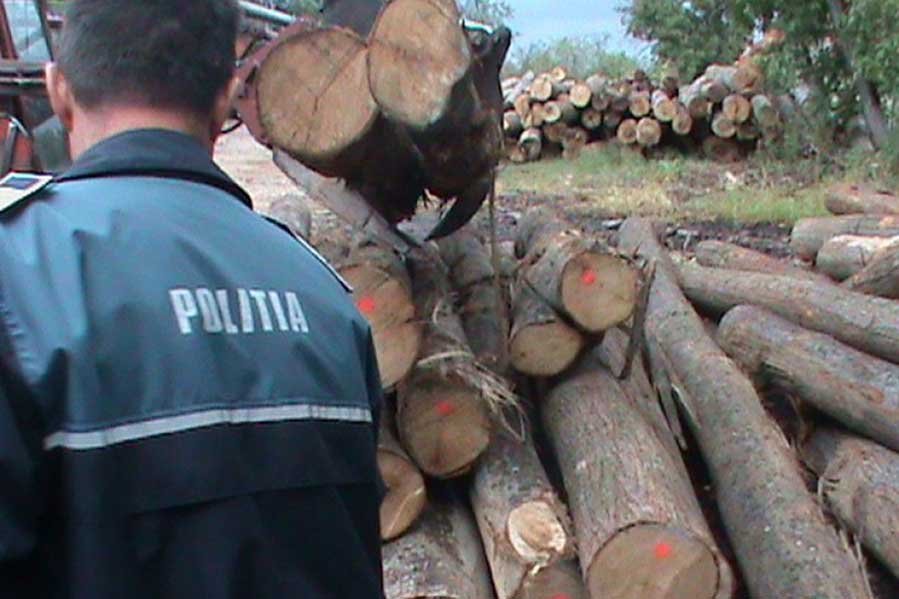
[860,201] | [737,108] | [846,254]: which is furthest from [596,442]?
[737,108]

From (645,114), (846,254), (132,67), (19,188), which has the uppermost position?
(132,67)

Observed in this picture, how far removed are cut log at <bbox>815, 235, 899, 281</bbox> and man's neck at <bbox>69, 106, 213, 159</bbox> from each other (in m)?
5.57

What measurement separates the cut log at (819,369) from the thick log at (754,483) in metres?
0.17

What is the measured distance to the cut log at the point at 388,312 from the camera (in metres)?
3.58

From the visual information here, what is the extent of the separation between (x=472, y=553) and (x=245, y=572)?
7.51 ft

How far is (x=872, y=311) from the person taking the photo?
16.6 ft

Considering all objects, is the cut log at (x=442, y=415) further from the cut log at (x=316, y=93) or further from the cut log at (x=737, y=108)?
the cut log at (x=737, y=108)

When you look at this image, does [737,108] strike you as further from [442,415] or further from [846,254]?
[442,415]

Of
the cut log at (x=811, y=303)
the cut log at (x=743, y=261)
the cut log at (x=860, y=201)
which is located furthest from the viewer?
the cut log at (x=860, y=201)

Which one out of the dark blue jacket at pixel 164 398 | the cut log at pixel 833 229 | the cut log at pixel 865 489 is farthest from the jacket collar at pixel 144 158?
the cut log at pixel 833 229

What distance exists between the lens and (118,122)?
144 centimetres

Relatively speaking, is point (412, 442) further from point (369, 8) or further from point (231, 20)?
point (231, 20)

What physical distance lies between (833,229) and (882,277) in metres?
1.99

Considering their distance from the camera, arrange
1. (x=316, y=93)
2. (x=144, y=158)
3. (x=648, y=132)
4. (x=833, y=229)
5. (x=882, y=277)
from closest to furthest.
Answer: (x=144, y=158)
(x=316, y=93)
(x=882, y=277)
(x=833, y=229)
(x=648, y=132)
